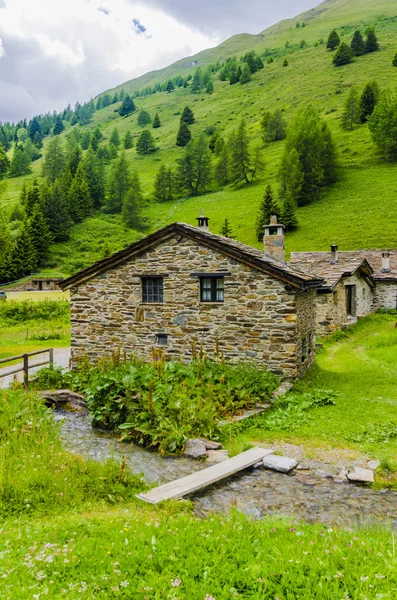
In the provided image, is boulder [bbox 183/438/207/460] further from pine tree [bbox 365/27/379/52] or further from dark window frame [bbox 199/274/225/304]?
pine tree [bbox 365/27/379/52]

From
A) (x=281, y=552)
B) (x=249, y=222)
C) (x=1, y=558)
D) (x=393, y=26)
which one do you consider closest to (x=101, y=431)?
(x=1, y=558)

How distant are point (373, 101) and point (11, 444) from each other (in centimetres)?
10709

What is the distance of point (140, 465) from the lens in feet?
31.4

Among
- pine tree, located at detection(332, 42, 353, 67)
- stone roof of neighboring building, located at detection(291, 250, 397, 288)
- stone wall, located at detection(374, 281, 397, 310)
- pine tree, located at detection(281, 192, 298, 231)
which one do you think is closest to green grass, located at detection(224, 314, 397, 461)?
stone roof of neighboring building, located at detection(291, 250, 397, 288)

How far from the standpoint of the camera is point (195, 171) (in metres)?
101

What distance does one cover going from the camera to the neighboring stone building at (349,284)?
26359 mm

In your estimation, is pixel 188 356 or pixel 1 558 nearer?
pixel 1 558

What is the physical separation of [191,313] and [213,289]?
1356 mm

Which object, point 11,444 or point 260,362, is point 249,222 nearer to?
point 260,362

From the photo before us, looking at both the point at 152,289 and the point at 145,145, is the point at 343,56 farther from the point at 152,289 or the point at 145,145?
the point at 152,289

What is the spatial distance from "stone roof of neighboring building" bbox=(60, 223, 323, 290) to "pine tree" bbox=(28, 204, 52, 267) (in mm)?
57434

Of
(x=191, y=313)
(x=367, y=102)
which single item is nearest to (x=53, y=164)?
(x=367, y=102)

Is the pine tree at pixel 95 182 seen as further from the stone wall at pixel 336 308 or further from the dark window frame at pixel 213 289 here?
the dark window frame at pixel 213 289

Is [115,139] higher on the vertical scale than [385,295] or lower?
higher
